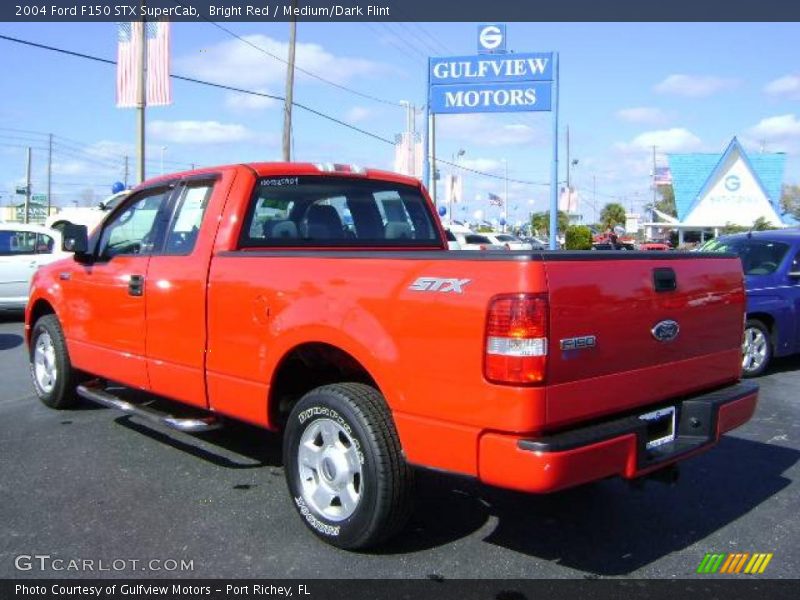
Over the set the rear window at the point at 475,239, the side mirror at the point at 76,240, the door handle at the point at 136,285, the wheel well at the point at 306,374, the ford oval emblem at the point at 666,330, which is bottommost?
the wheel well at the point at 306,374

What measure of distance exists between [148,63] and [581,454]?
55.4 feet

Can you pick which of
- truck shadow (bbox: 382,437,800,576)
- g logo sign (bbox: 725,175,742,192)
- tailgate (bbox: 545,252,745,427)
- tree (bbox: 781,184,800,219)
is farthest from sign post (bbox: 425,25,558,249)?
tree (bbox: 781,184,800,219)

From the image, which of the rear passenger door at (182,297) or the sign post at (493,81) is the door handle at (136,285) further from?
the sign post at (493,81)

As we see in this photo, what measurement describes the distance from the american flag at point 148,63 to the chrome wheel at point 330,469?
49.9 ft

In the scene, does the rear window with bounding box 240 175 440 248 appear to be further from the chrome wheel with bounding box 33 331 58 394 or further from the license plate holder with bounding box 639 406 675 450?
the chrome wheel with bounding box 33 331 58 394

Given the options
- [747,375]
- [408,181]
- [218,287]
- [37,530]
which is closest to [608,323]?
[218,287]

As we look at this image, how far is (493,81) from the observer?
19.8 metres

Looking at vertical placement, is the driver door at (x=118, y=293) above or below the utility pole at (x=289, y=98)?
below

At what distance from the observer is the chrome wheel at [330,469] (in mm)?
3518

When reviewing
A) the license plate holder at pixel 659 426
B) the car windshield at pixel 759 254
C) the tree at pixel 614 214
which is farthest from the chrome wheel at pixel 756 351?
the tree at pixel 614 214

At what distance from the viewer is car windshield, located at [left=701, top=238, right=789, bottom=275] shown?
8594 mm

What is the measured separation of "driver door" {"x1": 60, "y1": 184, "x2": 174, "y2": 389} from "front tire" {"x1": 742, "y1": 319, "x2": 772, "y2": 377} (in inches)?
250
